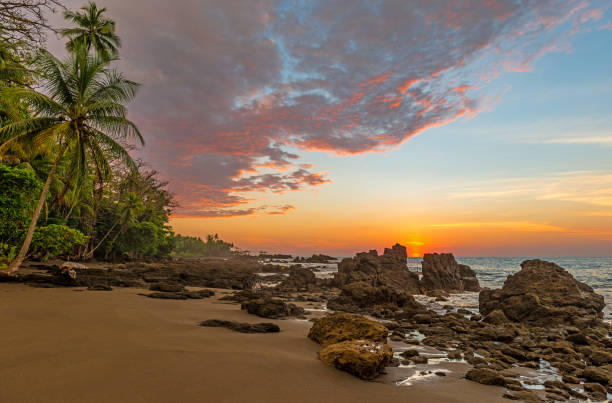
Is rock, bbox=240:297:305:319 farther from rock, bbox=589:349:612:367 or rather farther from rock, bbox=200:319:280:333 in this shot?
rock, bbox=589:349:612:367

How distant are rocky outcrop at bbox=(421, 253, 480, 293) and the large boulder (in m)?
14.5

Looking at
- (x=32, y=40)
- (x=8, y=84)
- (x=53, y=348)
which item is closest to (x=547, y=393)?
(x=53, y=348)

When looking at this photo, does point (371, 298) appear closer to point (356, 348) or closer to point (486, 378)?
point (486, 378)

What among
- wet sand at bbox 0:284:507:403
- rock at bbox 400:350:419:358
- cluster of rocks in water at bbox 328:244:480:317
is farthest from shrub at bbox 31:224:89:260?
rock at bbox 400:350:419:358

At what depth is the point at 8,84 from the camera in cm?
1576

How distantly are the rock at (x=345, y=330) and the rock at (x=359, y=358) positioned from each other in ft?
4.12

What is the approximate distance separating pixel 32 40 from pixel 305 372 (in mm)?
13475

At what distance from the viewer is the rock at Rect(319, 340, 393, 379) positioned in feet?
17.8

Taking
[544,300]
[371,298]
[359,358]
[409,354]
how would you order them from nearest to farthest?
1. [359,358]
2. [409,354]
3. [544,300]
4. [371,298]

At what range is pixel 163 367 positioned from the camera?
4.51 meters

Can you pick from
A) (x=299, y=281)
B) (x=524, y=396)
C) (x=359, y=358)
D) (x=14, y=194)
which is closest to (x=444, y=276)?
(x=299, y=281)

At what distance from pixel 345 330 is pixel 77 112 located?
59.3 feet

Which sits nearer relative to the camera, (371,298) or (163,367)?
(163,367)

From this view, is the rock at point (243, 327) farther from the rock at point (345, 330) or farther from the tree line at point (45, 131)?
the tree line at point (45, 131)
